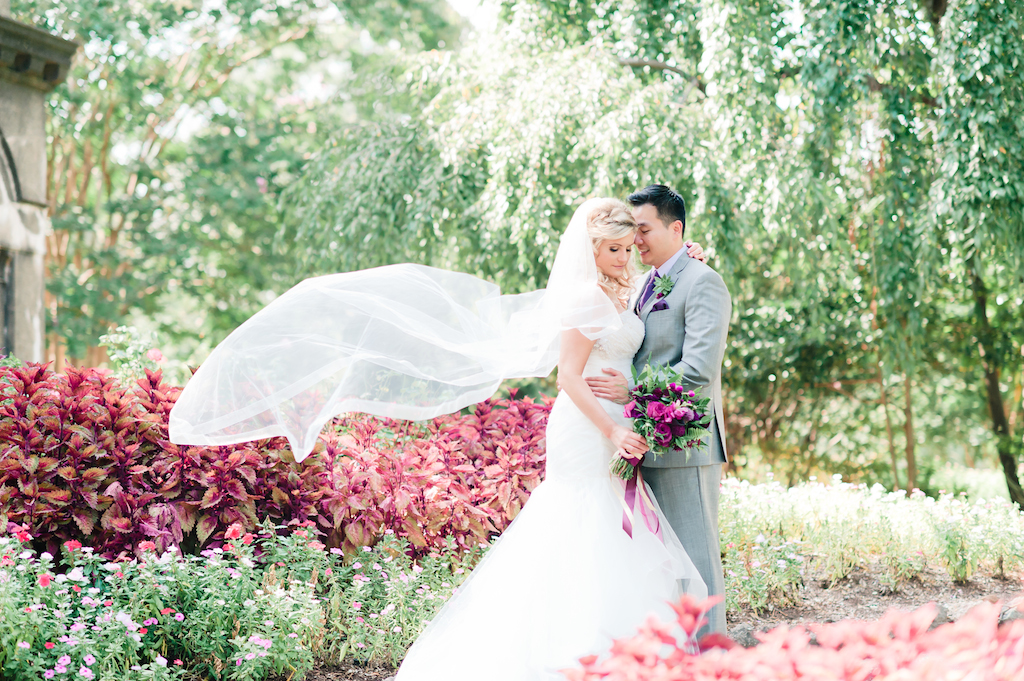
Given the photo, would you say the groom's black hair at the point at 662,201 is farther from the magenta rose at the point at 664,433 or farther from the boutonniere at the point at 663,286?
the magenta rose at the point at 664,433

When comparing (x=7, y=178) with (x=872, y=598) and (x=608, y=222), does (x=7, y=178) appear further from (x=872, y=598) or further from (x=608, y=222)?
(x=872, y=598)

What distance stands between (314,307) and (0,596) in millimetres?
1473

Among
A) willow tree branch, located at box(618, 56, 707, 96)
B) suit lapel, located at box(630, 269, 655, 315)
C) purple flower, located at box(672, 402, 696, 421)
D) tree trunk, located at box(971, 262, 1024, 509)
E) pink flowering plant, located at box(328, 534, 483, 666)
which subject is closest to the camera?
purple flower, located at box(672, 402, 696, 421)

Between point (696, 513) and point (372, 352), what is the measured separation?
55.3 inches

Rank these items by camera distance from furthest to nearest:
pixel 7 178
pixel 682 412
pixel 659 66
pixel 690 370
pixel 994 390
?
pixel 994 390 < pixel 659 66 < pixel 7 178 < pixel 690 370 < pixel 682 412

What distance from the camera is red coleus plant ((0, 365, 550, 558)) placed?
3.37m

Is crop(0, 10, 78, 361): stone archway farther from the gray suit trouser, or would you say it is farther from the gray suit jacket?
the gray suit trouser

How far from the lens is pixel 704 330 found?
280 cm

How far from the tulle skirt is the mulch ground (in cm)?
110

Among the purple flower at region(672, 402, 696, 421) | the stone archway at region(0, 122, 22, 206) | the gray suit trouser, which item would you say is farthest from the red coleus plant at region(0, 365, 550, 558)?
the stone archway at region(0, 122, 22, 206)

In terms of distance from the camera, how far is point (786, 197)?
5.93 metres

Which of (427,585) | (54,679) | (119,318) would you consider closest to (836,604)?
(427,585)

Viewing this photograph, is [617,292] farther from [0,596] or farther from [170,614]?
[0,596]

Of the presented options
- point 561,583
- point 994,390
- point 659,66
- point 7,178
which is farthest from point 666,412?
point 994,390
